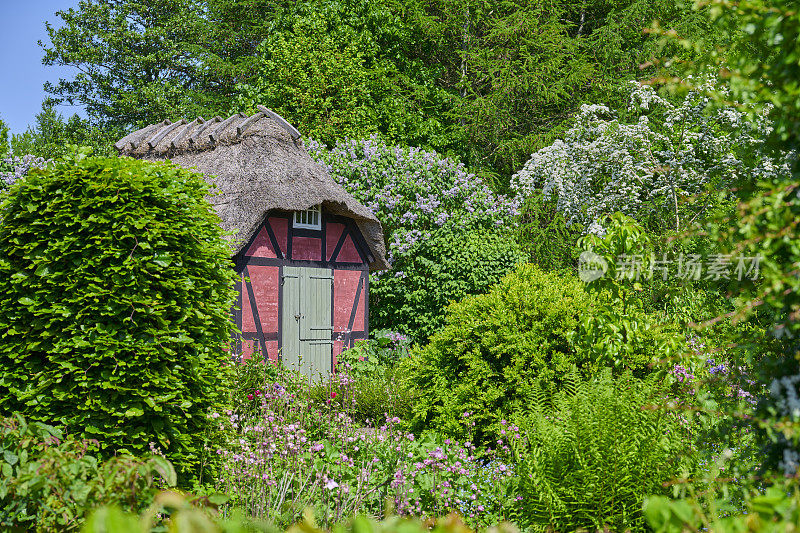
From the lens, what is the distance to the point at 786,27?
2207mm

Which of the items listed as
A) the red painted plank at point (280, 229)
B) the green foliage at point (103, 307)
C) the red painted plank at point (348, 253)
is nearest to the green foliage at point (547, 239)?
the red painted plank at point (348, 253)

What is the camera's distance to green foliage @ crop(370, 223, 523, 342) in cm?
1407

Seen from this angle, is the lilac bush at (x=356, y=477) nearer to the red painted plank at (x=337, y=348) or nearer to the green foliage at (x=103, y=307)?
the green foliage at (x=103, y=307)

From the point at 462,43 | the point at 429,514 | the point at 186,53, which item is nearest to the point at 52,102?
the point at 186,53

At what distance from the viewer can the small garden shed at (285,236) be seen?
37.1 ft

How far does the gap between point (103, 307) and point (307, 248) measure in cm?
783

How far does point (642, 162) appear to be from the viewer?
1174 cm

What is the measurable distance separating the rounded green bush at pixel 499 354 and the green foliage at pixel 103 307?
8.67 ft

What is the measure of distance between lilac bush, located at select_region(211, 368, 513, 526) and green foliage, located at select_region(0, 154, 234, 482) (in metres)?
0.53

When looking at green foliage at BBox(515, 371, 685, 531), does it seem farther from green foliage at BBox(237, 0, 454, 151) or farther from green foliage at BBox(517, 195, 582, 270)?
green foliage at BBox(237, 0, 454, 151)

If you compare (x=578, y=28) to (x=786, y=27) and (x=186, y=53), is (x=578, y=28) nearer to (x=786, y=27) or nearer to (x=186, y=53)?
(x=186, y=53)

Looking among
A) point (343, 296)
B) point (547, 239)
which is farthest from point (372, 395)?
point (547, 239)

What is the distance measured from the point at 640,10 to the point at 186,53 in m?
15.0

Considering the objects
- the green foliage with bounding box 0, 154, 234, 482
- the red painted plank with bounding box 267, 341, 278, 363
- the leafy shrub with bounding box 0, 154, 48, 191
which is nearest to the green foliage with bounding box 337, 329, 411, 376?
the red painted plank with bounding box 267, 341, 278, 363
